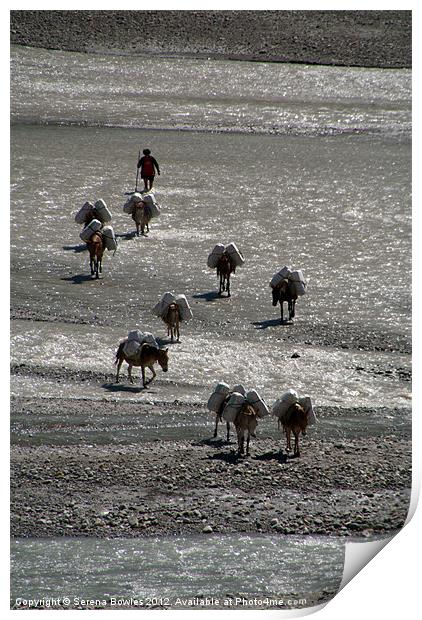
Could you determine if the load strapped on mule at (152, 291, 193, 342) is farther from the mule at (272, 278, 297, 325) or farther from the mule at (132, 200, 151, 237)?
the mule at (132, 200, 151, 237)

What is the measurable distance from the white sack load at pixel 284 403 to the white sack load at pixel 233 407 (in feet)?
1.52

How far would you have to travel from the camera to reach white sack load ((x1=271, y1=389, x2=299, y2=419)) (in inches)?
806

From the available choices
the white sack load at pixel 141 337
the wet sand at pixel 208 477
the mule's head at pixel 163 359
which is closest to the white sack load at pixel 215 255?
the wet sand at pixel 208 477

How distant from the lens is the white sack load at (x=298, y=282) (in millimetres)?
24875

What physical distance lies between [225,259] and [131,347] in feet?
13.4

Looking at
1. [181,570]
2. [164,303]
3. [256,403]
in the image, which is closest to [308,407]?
[256,403]

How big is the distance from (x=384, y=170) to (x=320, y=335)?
690 centimetres

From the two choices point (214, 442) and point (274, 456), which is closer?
point (274, 456)

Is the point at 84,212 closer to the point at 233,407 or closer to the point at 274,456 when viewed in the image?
the point at 233,407

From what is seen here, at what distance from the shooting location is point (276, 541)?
19000 mm

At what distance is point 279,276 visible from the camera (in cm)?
2483

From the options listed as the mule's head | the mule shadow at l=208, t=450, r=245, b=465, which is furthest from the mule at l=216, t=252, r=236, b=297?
the mule shadow at l=208, t=450, r=245, b=465

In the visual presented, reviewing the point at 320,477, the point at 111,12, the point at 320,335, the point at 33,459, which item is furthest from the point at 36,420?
the point at 111,12

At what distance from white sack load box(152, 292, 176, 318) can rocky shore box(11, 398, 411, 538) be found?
2.72 meters
